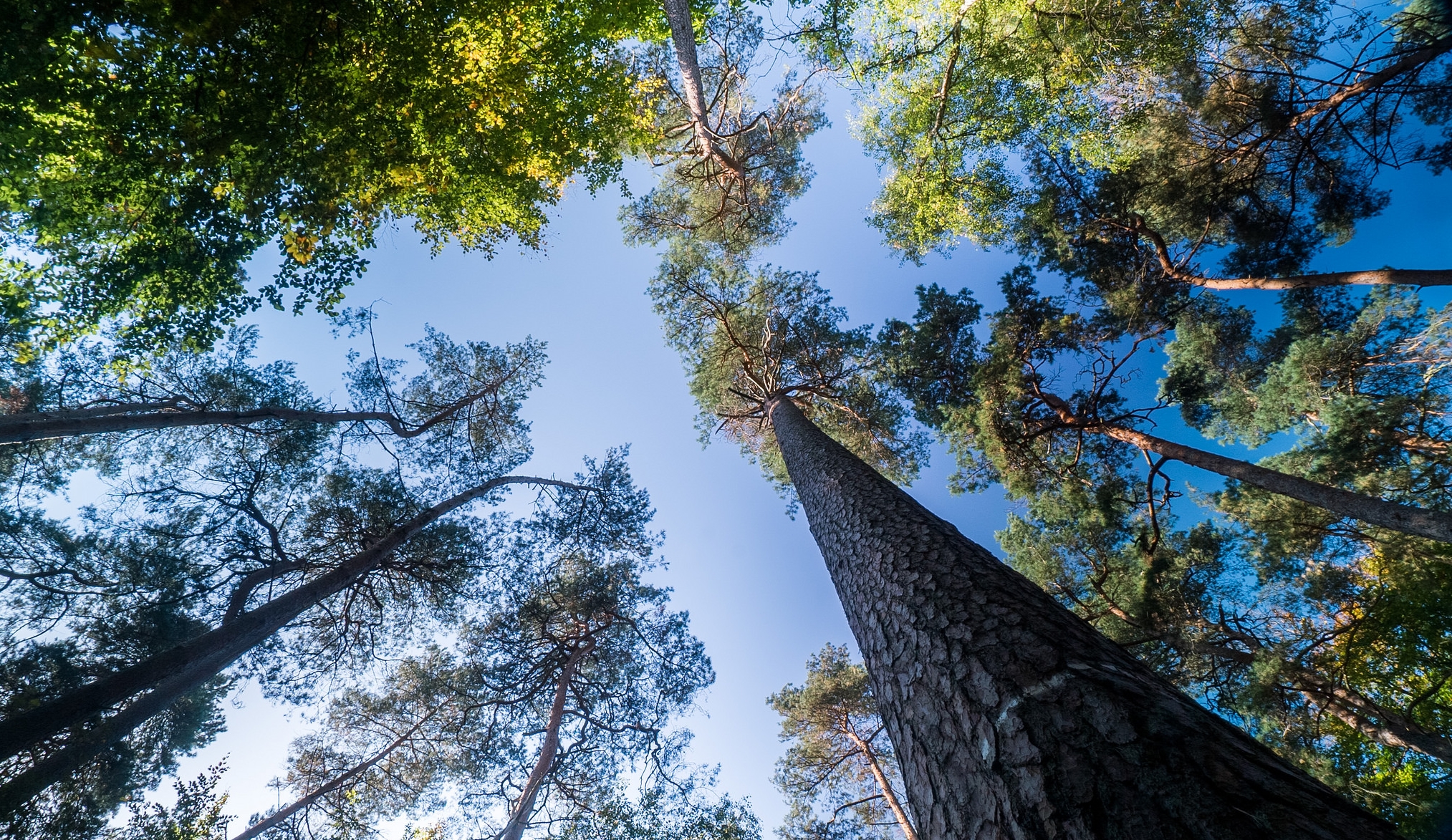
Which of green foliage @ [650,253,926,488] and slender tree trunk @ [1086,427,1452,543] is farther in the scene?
green foliage @ [650,253,926,488]

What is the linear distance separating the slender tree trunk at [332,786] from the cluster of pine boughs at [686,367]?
170 mm

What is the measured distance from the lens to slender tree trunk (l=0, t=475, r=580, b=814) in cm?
409

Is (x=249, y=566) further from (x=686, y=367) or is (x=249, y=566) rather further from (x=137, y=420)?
(x=686, y=367)

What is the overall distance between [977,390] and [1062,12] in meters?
7.33

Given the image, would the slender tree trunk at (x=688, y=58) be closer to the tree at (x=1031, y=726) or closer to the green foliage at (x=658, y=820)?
the tree at (x=1031, y=726)

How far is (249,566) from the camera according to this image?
716 cm

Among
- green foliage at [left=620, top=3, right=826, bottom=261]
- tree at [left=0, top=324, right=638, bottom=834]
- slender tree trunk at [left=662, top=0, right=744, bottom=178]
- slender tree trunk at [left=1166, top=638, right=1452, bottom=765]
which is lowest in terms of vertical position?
slender tree trunk at [left=1166, top=638, right=1452, bottom=765]

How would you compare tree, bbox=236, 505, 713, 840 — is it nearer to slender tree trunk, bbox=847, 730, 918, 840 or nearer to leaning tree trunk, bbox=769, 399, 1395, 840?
slender tree trunk, bbox=847, 730, 918, 840

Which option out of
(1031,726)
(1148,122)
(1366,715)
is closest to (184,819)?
(1031,726)

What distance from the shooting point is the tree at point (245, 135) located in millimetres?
4770

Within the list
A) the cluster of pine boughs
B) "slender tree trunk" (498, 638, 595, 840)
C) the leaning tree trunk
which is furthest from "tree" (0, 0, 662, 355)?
the leaning tree trunk

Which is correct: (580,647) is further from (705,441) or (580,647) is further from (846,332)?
A: (846,332)

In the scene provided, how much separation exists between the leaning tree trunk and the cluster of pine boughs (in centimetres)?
101

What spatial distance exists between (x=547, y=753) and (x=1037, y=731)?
31.8 feet
